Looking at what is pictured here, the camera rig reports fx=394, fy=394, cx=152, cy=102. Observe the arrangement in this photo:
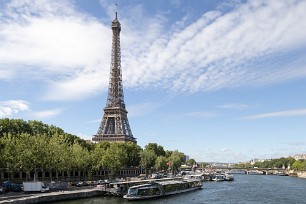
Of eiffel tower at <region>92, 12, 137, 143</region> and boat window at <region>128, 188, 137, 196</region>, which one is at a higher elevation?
eiffel tower at <region>92, 12, 137, 143</region>

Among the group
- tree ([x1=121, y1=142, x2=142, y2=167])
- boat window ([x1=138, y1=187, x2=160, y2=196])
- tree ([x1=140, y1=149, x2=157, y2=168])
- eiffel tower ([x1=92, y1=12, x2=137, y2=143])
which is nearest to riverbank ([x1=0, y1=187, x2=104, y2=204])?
boat window ([x1=138, y1=187, x2=160, y2=196])

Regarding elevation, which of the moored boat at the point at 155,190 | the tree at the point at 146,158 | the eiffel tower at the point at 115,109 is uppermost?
the eiffel tower at the point at 115,109

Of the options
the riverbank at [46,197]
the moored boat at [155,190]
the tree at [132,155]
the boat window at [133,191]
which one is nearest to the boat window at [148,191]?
the moored boat at [155,190]

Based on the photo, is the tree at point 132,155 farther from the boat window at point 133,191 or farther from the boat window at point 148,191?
the boat window at point 133,191

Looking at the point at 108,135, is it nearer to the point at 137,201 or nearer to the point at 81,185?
the point at 81,185

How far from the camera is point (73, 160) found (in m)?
85.6

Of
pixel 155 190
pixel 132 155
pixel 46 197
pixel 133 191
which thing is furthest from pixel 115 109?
pixel 46 197

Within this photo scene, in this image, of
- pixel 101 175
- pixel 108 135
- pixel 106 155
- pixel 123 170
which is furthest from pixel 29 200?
pixel 108 135

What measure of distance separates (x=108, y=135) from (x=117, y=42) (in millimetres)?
41916

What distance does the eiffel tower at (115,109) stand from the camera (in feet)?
551

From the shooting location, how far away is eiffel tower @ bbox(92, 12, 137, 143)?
6613 inches

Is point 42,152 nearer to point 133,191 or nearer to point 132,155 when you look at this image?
point 133,191

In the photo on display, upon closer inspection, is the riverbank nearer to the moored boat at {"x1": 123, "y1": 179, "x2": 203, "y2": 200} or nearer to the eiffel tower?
the moored boat at {"x1": 123, "y1": 179, "x2": 203, "y2": 200}

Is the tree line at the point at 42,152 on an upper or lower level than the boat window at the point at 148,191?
upper
